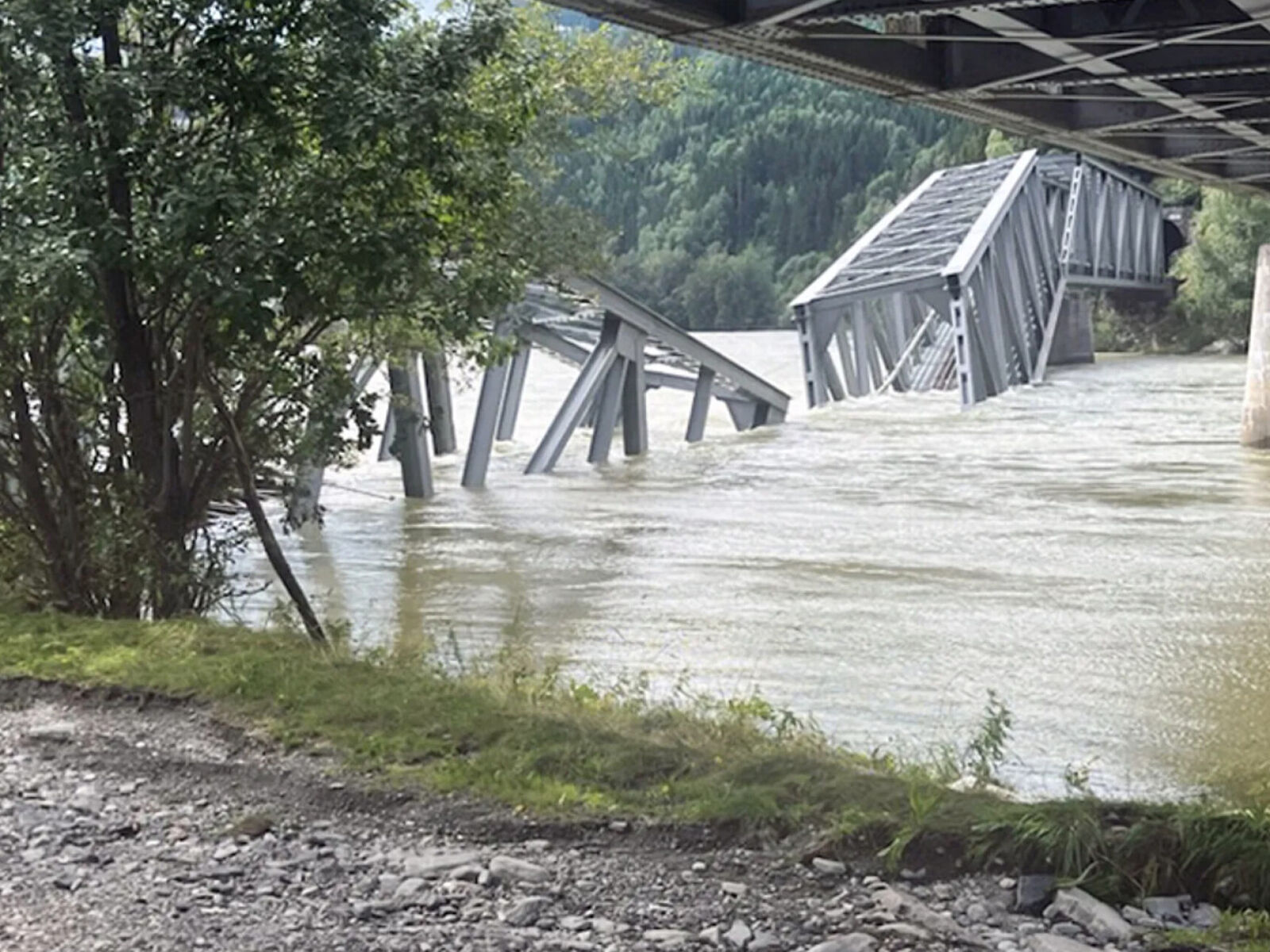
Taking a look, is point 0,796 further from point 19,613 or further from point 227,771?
point 19,613

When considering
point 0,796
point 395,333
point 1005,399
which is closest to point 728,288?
point 1005,399

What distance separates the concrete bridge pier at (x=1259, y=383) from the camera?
34.3 metres

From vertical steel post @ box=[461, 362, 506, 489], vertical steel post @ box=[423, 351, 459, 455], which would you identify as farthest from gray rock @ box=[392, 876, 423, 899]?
vertical steel post @ box=[461, 362, 506, 489]

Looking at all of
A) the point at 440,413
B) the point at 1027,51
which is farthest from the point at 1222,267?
the point at 1027,51

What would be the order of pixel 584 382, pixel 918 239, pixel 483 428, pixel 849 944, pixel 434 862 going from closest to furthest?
1. pixel 849 944
2. pixel 434 862
3. pixel 483 428
4. pixel 584 382
5. pixel 918 239

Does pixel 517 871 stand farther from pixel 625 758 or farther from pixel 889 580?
pixel 889 580

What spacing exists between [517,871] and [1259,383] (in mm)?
32241

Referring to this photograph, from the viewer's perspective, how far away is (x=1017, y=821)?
5.81m

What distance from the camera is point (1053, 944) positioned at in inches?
197

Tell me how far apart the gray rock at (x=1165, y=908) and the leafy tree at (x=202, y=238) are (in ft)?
18.5

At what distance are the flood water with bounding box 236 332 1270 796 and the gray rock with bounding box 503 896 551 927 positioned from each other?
14.2 feet

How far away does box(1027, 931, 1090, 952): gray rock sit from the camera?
16.3 feet

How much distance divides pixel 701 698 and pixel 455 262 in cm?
374

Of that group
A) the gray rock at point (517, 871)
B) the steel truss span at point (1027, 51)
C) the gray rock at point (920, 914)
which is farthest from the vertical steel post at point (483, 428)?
the gray rock at point (920, 914)
